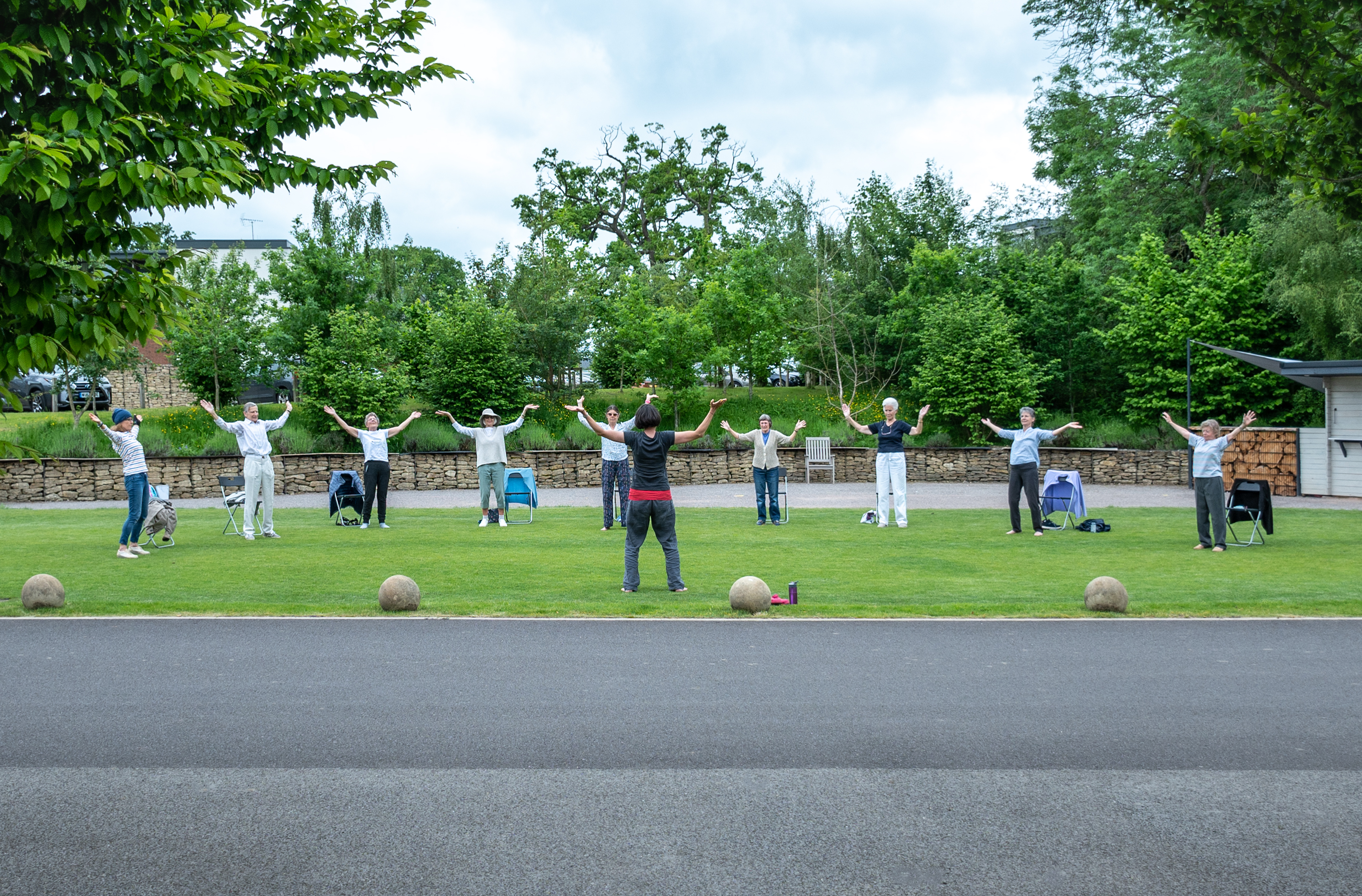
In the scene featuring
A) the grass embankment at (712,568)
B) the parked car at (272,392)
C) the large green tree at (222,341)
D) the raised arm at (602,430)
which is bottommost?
the grass embankment at (712,568)

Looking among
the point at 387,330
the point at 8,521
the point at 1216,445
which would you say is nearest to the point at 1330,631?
the point at 1216,445

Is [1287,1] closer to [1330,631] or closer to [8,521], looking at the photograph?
[1330,631]

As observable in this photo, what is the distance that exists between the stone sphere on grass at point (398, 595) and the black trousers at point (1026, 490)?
970cm

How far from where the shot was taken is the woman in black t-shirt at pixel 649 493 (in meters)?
11.2

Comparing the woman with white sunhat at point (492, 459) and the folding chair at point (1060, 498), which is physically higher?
the woman with white sunhat at point (492, 459)

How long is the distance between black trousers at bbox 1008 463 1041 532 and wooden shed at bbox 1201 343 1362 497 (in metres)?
9.85

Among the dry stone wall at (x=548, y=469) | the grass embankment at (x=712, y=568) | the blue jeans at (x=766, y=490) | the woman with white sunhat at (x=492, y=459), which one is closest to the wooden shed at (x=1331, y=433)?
the grass embankment at (x=712, y=568)

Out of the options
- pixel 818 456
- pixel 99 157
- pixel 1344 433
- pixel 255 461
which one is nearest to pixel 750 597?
pixel 99 157

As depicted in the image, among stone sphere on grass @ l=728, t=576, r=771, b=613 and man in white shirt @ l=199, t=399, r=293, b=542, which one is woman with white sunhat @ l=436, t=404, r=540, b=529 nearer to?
man in white shirt @ l=199, t=399, r=293, b=542

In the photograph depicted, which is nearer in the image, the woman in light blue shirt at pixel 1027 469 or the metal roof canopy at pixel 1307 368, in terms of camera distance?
the woman in light blue shirt at pixel 1027 469

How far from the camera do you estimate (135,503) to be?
1466 cm

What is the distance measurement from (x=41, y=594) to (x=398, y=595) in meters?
3.40

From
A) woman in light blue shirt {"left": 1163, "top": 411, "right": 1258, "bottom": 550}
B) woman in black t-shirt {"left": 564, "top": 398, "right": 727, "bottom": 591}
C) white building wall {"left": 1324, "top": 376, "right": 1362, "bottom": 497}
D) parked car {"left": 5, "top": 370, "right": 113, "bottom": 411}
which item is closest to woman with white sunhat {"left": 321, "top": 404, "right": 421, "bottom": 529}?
woman in black t-shirt {"left": 564, "top": 398, "right": 727, "bottom": 591}

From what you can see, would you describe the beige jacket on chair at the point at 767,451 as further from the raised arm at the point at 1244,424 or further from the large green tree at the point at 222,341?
the large green tree at the point at 222,341
